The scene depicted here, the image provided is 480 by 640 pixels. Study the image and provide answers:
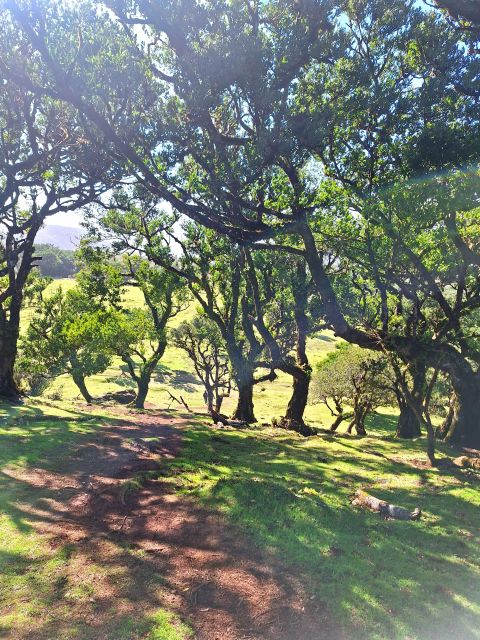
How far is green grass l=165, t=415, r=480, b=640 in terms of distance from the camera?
5766mm

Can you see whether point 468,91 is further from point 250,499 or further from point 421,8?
point 250,499

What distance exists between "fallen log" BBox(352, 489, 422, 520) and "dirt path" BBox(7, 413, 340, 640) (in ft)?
11.8

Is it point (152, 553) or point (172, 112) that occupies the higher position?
point (172, 112)

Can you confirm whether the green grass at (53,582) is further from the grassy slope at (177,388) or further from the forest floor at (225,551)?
the grassy slope at (177,388)

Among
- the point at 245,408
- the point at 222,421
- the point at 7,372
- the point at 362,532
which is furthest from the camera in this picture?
the point at 245,408

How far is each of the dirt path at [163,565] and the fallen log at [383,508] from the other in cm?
360

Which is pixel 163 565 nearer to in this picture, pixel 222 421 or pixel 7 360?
pixel 222 421

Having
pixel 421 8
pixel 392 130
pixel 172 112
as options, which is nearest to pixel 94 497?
pixel 172 112

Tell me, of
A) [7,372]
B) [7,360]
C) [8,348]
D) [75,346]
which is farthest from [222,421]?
[8,348]

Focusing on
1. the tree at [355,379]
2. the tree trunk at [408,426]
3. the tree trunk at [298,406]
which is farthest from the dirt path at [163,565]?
the tree trunk at [408,426]

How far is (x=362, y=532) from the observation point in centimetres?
823

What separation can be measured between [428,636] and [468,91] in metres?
14.1

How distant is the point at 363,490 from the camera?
11.1 meters

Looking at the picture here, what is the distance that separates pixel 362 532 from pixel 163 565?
4.10 meters
